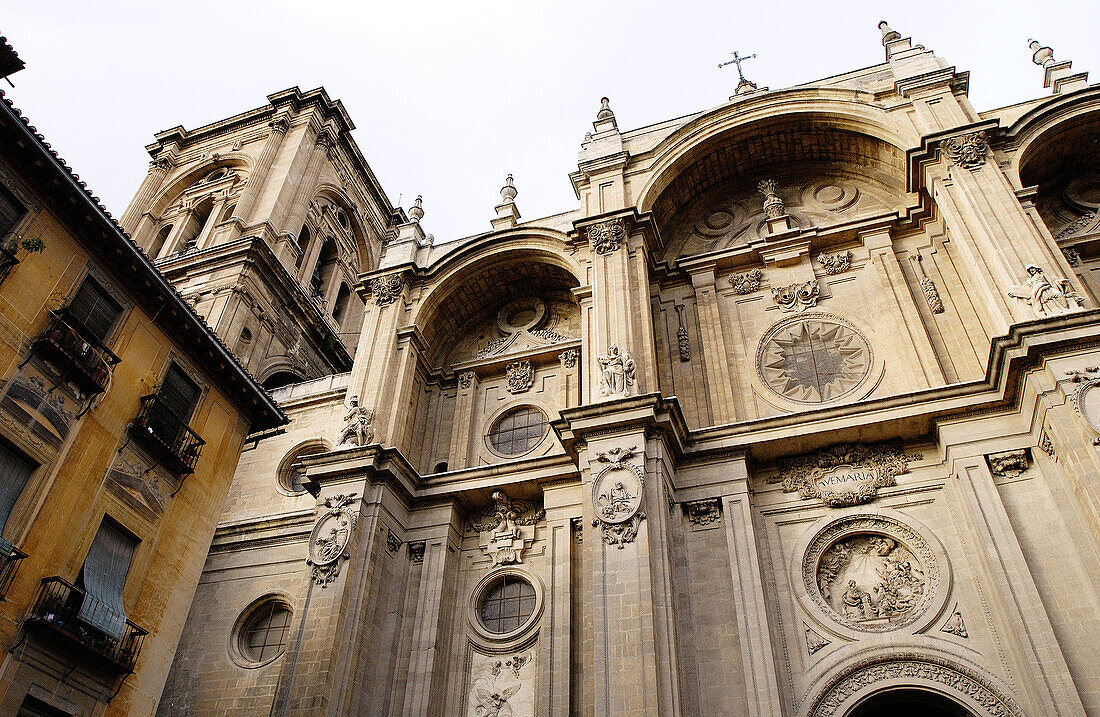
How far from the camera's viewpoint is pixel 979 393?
15.9 metres

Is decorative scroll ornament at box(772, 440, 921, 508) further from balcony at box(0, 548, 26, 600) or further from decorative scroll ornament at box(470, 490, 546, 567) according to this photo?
balcony at box(0, 548, 26, 600)

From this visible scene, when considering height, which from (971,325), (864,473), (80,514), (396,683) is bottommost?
(396,683)

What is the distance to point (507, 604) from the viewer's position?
1805 cm

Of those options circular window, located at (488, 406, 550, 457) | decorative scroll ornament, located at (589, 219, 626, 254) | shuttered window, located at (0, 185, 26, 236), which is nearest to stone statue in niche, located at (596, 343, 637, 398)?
decorative scroll ornament, located at (589, 219, 626, 254)

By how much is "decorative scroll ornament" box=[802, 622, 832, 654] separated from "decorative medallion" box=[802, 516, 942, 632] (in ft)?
1.45

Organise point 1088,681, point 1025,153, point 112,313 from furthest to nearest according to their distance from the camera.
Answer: point 1025,153
point 112,313
point 1088,681

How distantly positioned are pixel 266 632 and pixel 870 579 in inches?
560

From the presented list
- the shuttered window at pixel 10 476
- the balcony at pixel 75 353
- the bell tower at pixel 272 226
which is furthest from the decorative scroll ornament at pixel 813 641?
the bell tower at pixel 272 226

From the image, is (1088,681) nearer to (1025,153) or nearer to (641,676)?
(641,676)

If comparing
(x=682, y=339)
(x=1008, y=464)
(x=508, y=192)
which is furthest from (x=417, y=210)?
(x=1008, y=464)

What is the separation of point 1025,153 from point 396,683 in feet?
59.9

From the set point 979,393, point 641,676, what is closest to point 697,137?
point 979,393

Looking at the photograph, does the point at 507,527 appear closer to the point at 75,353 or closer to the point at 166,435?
the point at 166,435

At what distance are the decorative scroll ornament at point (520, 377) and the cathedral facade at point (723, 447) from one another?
0.19 m
